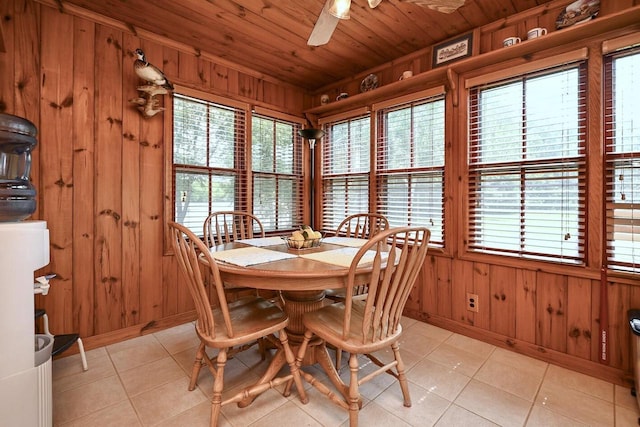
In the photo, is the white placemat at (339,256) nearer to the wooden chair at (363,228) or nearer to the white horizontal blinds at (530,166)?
the wooden chair at (363,228)

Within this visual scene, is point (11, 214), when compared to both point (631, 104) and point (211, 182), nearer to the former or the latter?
point (211, 182)

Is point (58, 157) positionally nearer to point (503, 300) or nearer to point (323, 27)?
point (323, 27)

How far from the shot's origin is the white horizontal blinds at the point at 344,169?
Answer: 3.30 metres

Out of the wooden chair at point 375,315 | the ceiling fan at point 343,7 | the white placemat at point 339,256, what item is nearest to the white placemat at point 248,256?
the white placemat at point 339,256

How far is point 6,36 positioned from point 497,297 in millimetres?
3915

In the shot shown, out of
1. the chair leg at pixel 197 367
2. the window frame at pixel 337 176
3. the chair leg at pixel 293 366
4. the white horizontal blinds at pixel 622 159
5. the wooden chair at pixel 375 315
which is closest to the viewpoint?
the wooden chair at pixel 375 315

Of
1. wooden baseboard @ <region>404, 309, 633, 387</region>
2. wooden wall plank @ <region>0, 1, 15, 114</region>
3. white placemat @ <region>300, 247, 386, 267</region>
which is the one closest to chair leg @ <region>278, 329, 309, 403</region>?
white placemat @ <region>300, 247, 386, 267</region>

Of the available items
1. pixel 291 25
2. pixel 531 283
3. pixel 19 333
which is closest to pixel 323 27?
pixel 291 25

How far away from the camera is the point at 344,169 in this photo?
3504mm

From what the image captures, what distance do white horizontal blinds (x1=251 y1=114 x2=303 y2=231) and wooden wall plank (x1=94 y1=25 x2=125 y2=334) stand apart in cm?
126

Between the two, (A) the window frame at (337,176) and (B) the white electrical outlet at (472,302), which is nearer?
(B) the white electrical outlet at (472,302)

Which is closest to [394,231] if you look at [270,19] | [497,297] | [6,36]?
[497,297]

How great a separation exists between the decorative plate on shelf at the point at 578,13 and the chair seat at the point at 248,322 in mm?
2644

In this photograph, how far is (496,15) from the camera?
7.41 feet
